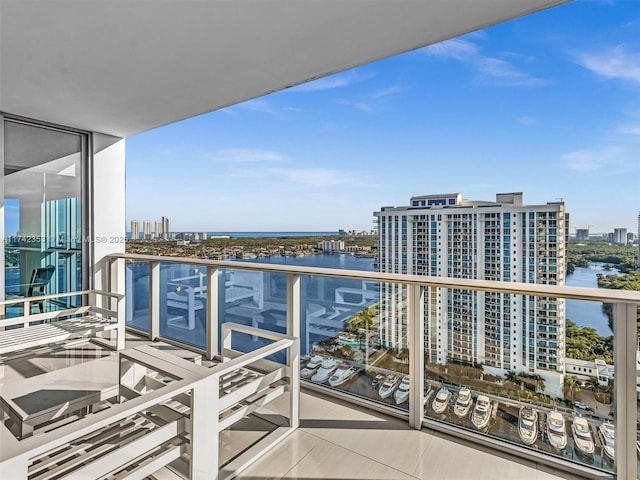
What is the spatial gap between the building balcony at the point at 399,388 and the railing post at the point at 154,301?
2.78 feet

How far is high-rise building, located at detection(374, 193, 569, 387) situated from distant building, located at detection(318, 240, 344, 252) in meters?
0.52

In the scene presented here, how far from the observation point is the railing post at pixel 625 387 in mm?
1479

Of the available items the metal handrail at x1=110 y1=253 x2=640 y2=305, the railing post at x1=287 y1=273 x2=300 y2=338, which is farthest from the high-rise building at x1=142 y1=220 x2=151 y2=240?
the railing post at x1=287 y1=273 x2=300 y2=338

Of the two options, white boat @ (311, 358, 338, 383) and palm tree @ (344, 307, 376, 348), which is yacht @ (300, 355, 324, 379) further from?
palm tree @ (344, 307, 376, 348)

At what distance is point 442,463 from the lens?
168cm

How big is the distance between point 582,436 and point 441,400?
2.21 ft

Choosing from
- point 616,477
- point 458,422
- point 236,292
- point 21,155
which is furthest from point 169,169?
point 616,477

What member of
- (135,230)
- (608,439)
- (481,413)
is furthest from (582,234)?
(135,230)

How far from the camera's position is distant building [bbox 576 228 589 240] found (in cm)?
227

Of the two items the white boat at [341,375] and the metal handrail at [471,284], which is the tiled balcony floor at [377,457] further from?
the metal handrail at [471,284]

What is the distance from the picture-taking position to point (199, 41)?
6.62 feet

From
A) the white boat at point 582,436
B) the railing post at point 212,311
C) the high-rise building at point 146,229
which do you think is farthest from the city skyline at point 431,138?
the railing post at point 212,311

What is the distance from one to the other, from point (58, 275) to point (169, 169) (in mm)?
5381

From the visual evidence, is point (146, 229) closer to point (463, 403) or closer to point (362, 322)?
Answer: point (362, 322)
